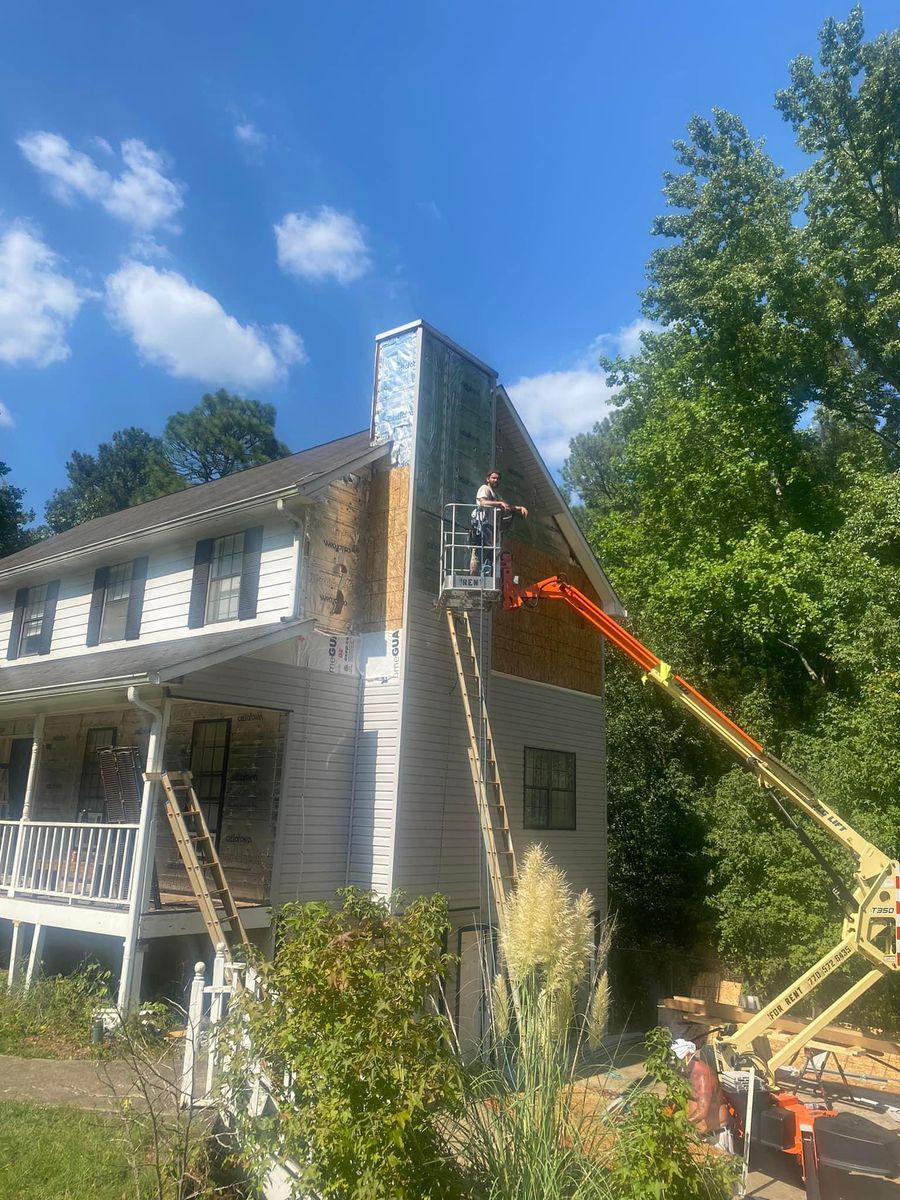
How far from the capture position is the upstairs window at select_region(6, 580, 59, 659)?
54.9ft

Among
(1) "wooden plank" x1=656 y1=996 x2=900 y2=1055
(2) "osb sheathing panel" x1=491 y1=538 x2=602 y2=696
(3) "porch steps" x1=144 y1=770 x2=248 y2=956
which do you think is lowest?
(1) "wooden plank" x1=656 y1=996 x2=900 y2=1055

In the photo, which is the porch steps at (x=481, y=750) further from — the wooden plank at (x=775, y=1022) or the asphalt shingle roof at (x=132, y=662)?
the wooden plank at (x=775, y=1022)

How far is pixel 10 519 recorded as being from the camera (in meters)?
39.8

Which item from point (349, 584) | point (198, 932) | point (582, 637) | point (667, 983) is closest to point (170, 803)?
point (198, 932)

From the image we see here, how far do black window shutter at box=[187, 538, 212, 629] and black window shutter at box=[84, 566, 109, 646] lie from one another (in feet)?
8.86

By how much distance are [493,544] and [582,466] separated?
94.5ft

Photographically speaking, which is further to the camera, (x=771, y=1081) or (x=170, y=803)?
(x=170, y=803)

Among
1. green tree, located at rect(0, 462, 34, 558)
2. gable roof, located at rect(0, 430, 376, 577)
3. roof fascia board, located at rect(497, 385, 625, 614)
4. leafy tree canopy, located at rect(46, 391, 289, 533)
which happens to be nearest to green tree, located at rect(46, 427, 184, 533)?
leafy tree canopy, located at rect(46, 391, 289, 533)

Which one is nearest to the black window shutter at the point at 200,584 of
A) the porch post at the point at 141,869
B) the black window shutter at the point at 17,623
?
the porch post at the point at 141,869

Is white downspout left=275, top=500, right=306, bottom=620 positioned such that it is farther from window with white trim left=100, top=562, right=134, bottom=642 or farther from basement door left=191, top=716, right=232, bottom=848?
window with white trim left=100, top=562, right=134, bottom=642

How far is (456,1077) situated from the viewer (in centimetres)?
459

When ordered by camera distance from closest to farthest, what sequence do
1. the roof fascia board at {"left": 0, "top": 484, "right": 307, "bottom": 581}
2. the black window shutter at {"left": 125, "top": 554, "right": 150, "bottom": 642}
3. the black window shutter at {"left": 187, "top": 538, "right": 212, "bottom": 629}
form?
the roof fascia board at {"left": 0, "top": 484, "right": 307, "bottom": 581}
the black window shutter at {"left": 187, "top": 538, "right": 212, "bottom": 629}
the black window shutter at {"left": 125, "top": 554, "right": 150, "bottom": 642}

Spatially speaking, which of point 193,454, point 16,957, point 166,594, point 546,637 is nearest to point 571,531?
point 546,637

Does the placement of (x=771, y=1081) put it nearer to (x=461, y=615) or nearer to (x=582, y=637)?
(x=461, y=615)
